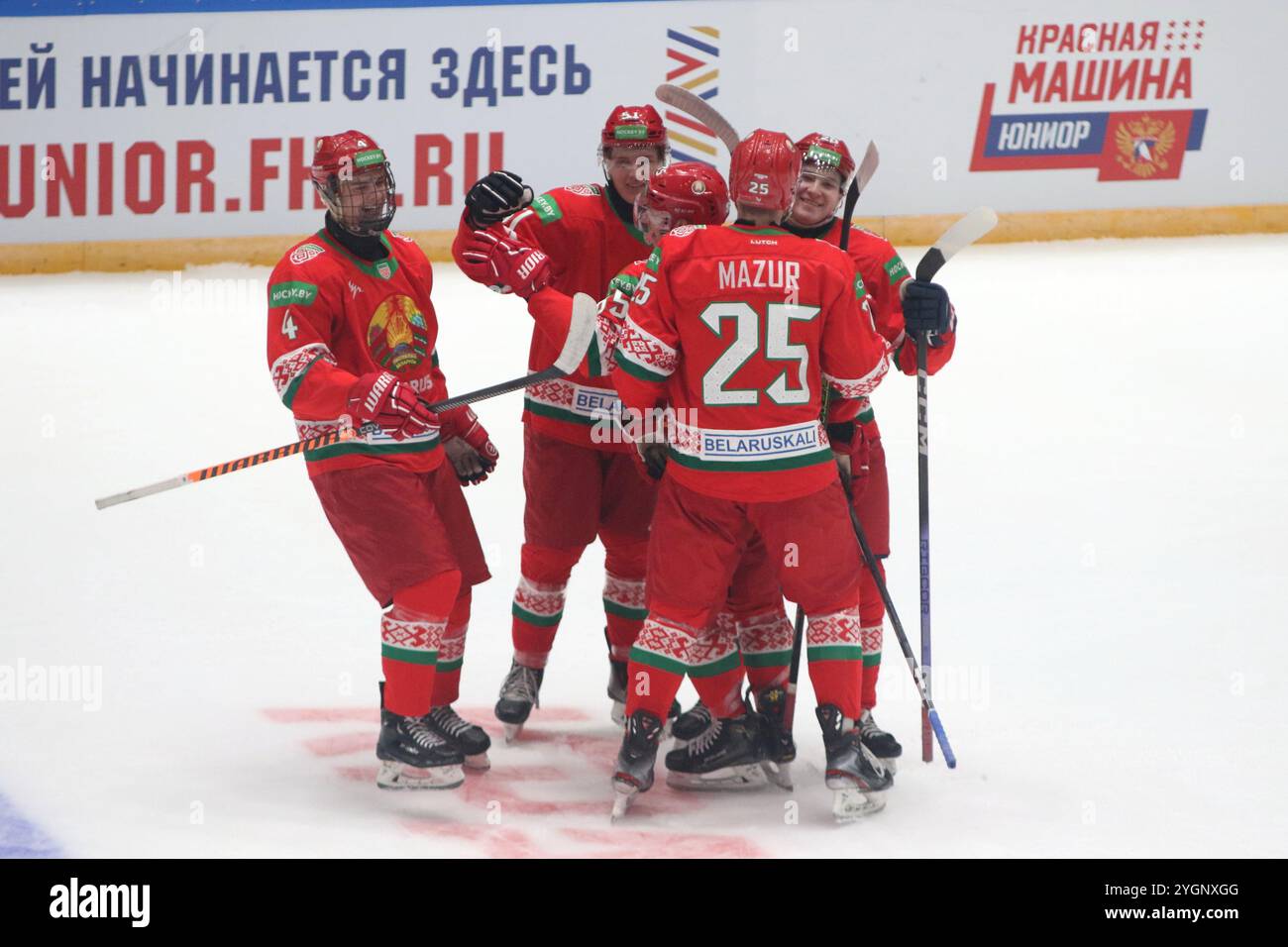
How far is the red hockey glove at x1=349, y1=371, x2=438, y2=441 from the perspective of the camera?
10.7 ft

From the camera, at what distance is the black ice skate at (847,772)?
131 inches

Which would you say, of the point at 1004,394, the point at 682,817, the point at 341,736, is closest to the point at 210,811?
the point at 341,736

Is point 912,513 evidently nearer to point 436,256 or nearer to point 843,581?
point 843,581

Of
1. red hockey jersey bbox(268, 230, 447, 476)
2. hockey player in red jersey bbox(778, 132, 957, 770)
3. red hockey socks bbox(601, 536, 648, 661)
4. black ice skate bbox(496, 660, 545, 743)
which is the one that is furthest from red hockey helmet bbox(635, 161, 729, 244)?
black ice skate bbox(496, 660, 545, 743)

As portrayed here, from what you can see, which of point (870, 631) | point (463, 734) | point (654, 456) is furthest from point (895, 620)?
point (463, 734)

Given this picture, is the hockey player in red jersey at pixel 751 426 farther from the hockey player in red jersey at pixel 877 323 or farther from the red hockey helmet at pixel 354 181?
the red hockey helmet at pixel 354 181

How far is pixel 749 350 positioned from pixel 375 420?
0.72 metres

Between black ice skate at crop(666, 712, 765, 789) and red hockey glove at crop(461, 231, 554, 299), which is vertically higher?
red hockey glove at crop(461, 231, 554, 299)

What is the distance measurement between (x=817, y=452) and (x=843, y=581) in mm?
259

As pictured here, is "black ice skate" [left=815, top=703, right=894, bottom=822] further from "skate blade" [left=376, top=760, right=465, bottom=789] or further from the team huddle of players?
"skate blade" [left=376, top=760, right=465, bottom=789]

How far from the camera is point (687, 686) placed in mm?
4270

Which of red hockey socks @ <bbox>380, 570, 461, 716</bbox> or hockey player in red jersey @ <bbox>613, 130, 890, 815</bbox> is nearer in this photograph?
hockey player in red jersey @ <bbox>613, 130, 890, 815</bbox>

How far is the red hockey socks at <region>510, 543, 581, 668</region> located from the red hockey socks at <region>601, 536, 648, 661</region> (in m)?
0.08

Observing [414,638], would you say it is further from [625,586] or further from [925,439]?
[925,439]
